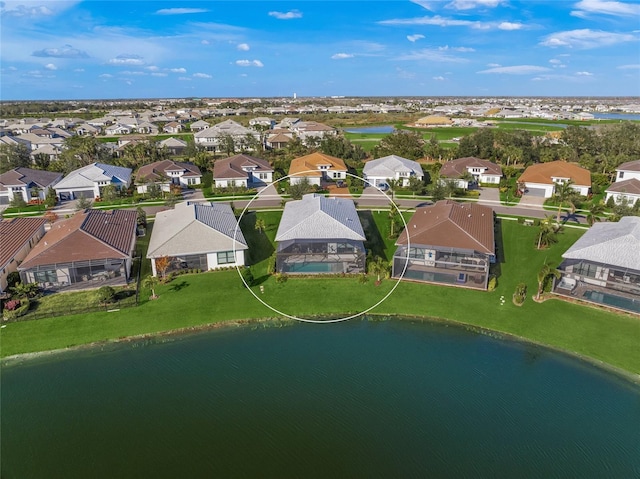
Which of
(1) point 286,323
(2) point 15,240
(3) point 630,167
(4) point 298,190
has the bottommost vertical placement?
(1) point 286,323

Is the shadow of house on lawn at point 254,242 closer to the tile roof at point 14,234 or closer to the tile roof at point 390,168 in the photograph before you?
the tile roof at point 14,234

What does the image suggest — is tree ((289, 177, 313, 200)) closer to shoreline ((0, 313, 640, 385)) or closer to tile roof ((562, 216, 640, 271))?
shoreline ((0, 313, 640, 385))

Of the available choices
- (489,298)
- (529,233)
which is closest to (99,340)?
(489,298)

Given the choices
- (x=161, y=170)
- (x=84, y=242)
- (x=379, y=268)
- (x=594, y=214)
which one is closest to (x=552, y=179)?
(x=594, y=214)

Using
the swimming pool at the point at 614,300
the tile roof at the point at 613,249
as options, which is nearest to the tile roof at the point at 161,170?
the tile roof at the point at 613,249

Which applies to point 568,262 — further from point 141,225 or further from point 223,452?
point 141,225

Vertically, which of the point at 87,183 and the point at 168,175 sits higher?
the point at 168,175

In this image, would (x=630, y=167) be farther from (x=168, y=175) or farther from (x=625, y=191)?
(x=168, y=175)
